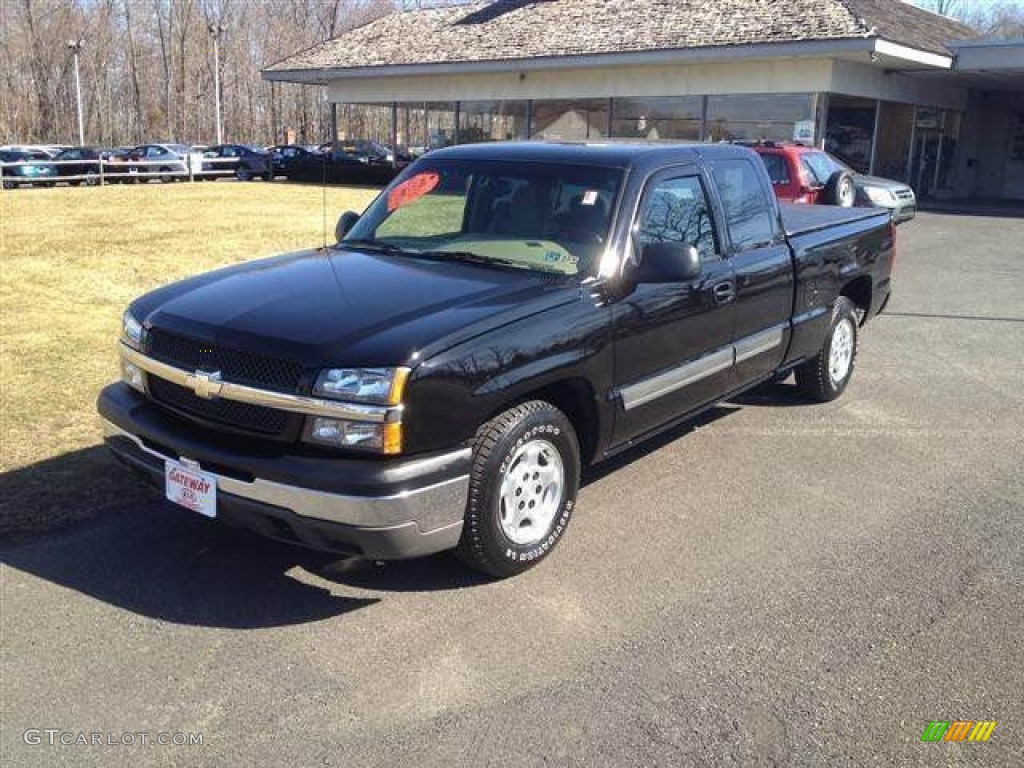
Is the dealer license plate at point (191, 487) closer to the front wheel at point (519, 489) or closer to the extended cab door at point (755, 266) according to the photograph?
the front wheel at point (519, 489)

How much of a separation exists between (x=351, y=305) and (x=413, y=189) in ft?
5.08

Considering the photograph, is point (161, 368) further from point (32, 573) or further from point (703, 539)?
point (703, 539)

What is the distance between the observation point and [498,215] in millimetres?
4922

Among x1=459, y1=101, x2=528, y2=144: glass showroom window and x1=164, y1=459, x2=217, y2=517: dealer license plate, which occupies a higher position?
x1=459, y1=101, x2=528, y2=144: glass showroom window

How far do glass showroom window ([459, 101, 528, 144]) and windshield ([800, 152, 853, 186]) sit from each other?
15.2m

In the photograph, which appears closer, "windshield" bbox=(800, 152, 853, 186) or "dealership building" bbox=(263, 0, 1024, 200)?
"windshield" bbox=(800, 152, 853, 186)

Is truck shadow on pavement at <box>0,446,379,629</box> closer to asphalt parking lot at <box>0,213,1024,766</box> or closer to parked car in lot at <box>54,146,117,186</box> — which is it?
asphalt parking lot at <box>0,213,1024,766</box>

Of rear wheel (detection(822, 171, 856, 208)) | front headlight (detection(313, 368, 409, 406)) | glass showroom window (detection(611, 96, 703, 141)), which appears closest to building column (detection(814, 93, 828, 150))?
glass showroom window (detection(611, 96, 703, 141))

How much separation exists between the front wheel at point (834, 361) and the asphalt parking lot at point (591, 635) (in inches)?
52.8

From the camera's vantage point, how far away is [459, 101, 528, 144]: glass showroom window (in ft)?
99.3

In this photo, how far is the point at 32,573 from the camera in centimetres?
412

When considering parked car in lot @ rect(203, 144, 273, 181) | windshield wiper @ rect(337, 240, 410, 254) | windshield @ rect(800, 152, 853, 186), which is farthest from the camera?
parked car in lot @ rect(203, 144, 273, 181)

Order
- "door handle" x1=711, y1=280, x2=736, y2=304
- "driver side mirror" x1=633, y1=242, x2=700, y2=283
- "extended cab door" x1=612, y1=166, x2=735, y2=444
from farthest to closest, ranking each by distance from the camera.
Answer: "door handle" x1=711, y1=280, x2=736, y2=304
"extended cab door" x1=612, y1=166, x2=735, y2=444
"driver side mirror" x1=633, y1=242, x2=700, y2=283

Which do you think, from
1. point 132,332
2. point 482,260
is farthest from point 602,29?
point 132,332
